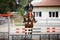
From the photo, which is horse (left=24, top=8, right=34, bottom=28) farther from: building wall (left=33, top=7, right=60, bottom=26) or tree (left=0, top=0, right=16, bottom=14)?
tree (left=0, top=0, right=16, bottom=14)

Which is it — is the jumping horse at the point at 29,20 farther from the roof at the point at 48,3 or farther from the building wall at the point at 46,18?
Result: the roof at the point at 48,3

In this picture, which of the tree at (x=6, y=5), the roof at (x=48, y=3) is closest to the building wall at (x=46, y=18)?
the roof at (x=48, y=3)

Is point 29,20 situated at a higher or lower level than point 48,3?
lower

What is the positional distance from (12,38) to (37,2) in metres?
1.10

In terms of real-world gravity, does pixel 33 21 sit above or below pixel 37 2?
below

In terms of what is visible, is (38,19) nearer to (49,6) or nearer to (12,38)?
(49,6)

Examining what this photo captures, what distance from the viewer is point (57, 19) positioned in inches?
197

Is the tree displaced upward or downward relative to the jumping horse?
upward

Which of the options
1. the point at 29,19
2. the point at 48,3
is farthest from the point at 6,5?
the point at 48,3

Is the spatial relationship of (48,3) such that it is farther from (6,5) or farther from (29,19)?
(6,5)

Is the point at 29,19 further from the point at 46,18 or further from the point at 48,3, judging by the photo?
the point at 48,3

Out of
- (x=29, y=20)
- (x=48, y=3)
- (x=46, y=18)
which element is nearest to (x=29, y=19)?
(x=29, y=20)

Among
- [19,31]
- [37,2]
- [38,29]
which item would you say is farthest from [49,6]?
[19,31]

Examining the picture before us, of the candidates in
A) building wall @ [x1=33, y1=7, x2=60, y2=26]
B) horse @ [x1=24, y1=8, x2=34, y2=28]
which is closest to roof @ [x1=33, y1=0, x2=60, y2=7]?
building wall @ [x1=33, y1=7, x2=60, y2=26]
